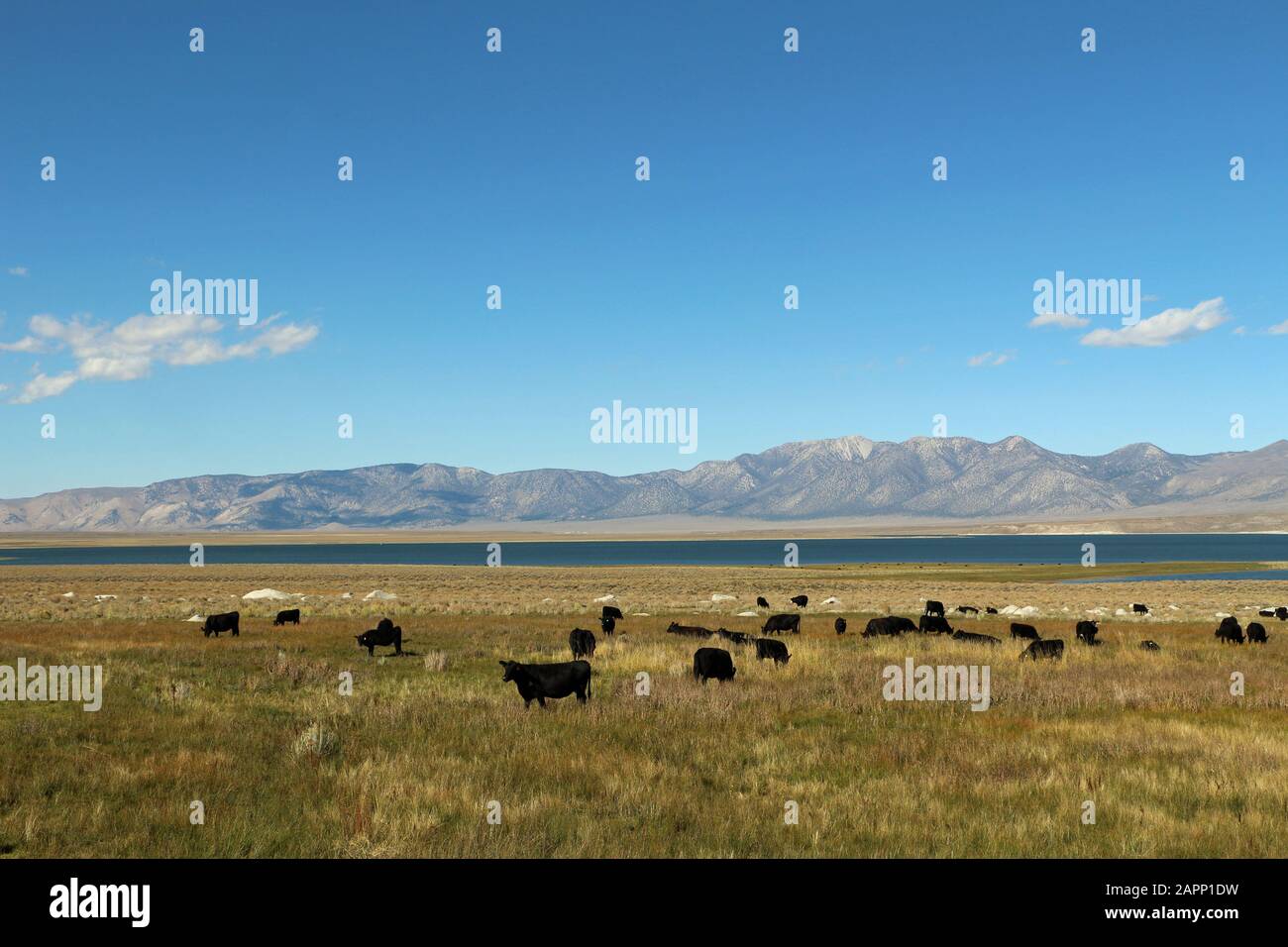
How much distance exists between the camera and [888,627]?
32656mm

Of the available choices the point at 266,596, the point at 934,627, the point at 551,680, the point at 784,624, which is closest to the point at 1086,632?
the point at 934,627

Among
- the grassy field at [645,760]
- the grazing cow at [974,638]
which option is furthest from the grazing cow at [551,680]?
the grazing cow at [974,638]

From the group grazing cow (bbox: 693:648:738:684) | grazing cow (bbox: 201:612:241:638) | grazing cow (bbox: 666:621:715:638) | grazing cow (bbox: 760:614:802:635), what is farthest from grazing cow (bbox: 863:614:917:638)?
grazing cow (bbox: 201:612:241:638)

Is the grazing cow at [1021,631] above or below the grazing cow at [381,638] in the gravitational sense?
below

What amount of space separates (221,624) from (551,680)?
68.1ft

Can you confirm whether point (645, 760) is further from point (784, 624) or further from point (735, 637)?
point (784, 624)

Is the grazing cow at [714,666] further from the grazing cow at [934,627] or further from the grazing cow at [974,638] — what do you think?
the grazing cow at [934,627]

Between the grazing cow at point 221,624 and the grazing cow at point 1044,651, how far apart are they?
28029 mm

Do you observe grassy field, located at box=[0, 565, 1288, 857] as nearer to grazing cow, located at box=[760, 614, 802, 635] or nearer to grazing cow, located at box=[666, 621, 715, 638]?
grazing cow, located at box=[666, 621, 715, 638]

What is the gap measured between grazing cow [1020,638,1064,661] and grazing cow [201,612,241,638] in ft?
92.0

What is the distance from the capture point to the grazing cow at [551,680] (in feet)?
56.0
